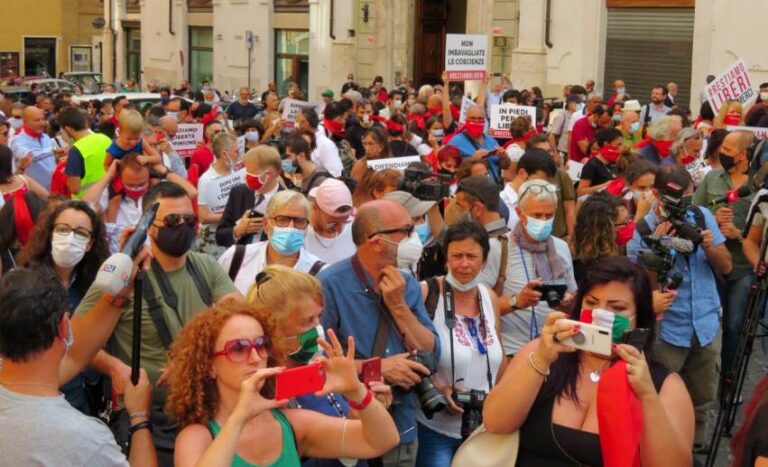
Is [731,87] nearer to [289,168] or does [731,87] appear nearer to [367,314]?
[289,168]

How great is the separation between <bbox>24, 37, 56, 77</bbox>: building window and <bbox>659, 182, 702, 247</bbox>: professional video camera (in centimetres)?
4946

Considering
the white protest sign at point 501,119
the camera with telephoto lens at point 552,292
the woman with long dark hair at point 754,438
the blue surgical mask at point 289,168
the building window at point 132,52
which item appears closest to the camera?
the woman with long dark hair at point 754,438

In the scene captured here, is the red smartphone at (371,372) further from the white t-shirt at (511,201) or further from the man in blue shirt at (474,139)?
the man in blue shirt at (474,139)

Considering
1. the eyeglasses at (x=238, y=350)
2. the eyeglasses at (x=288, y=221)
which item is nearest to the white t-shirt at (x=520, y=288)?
the eyeglasses at (x=288, y=221)

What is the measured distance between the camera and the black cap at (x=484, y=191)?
7.31 metres

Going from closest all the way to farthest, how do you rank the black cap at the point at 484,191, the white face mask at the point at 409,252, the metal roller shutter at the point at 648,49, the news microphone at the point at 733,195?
the white face mask at the point at 409,252, the black cap at the point at 484,191, the news microphone at the point at 733,195, the metal roller shutter at the point at 648,49

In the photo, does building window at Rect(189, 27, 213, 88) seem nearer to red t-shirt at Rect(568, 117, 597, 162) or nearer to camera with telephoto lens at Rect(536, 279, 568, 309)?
red t-shirt at Rect(568, 117, 597, 162)

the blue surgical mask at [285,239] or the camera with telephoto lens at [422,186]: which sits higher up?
the camera with telephoto lens at [422,186]

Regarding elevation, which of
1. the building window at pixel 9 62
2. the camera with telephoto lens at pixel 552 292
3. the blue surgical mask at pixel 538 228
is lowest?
the camera with telephoto lens at pixel 552 292

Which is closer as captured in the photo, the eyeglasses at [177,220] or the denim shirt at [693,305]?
the eyeglasses at [177,220]

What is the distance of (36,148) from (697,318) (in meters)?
7.34

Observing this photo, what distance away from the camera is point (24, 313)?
3.72 meters

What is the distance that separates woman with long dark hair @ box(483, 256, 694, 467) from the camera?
3910mm

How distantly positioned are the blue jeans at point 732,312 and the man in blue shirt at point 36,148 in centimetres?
637
